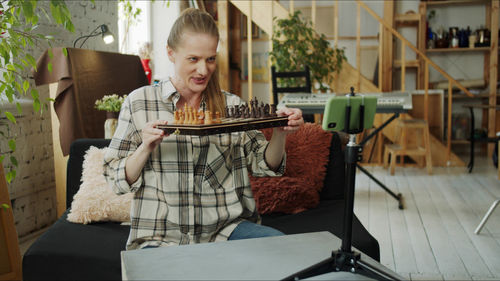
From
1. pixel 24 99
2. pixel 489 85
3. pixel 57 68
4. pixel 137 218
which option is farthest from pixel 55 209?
pixel 489 85

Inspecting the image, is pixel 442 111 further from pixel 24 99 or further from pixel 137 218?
pixel 137 218

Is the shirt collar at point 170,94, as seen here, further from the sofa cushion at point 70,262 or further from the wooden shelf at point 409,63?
the wooden shelf at point 409,63

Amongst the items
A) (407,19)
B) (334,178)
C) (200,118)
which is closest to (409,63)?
(407,19)

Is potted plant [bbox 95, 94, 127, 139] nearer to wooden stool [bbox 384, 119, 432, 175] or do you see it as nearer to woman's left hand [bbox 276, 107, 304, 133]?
woman's left hand [bbox 276, 107, 304, 133]

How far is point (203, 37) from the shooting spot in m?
1.46

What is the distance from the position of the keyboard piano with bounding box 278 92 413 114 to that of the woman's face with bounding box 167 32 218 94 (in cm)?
215

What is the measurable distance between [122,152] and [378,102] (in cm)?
268

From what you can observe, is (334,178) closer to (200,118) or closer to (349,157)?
(200,118)

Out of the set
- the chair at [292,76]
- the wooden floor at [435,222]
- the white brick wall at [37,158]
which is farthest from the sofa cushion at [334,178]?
the chair at [292,76]

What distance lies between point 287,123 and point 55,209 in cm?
260

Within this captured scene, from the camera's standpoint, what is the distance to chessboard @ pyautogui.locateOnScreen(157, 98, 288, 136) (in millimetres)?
1198

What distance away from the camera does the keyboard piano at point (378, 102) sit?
3738 millimetres

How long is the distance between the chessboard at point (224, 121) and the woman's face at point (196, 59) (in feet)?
0.44

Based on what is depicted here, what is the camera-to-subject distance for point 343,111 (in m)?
0.98
